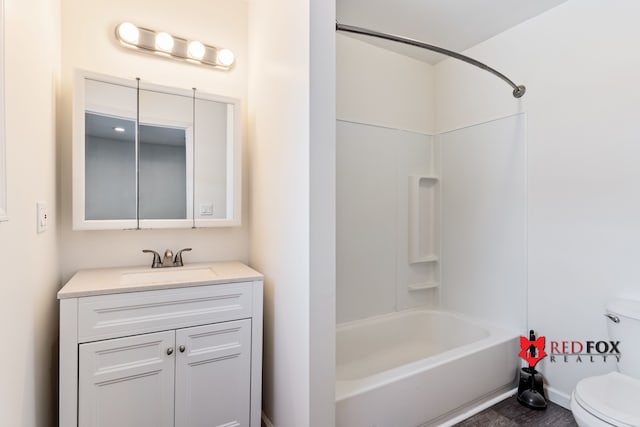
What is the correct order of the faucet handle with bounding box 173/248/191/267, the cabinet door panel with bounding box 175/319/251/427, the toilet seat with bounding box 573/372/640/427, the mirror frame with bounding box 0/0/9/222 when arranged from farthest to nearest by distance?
the faucet handle with bounding box 173/248/191/267
the cabinet door panel with bounding box 175/319/251/427
the toilet seat with bounding box 573/372/640/427
the mirror frame with bounding box 0/0/9/222

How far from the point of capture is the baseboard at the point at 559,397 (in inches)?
78.0

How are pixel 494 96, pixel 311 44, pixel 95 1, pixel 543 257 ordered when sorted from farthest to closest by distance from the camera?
pixel 494 96 < pixel 543 257 < pixel 95 1 < pixel 311 44

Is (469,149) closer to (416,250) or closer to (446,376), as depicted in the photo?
(416,250)

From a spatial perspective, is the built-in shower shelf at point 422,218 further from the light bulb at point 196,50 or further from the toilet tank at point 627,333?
the light bulb at point 196,50

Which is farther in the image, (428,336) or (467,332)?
(428,336)

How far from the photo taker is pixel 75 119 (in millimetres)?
1646

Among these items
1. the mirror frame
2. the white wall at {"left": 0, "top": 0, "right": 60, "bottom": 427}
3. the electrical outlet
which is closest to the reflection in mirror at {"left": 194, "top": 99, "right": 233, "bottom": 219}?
the electrical outlet

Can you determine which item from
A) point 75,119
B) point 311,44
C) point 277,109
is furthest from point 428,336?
point 75,119

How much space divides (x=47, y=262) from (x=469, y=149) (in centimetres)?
282

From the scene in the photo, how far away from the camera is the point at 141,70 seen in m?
1.88

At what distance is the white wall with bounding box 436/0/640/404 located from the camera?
1.75 metres

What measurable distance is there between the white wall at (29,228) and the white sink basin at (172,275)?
0.34 meters

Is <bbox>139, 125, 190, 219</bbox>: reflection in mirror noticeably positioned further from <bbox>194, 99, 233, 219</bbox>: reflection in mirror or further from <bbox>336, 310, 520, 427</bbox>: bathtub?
<bbox>336, 310, 520, 427</bbox>: bathtub

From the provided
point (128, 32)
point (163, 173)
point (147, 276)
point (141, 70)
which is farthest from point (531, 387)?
point (128, 32)
